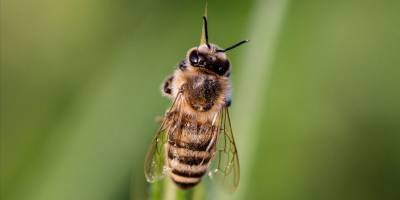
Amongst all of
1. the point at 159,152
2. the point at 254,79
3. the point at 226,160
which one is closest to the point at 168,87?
the point at 159,152

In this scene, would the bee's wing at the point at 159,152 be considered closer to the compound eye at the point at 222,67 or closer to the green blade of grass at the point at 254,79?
the compound eye at the point at 222,67

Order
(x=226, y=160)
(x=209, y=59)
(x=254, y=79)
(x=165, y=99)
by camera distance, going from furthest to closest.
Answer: (x=165, y=99) < (x=254, y=79) < (x=226, y=160) < (x=209, y=59)

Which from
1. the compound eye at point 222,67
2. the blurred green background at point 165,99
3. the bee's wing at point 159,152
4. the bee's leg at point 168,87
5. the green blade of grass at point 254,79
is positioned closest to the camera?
the bee's wing at point 159,152

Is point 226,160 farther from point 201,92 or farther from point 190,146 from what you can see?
point 201,92

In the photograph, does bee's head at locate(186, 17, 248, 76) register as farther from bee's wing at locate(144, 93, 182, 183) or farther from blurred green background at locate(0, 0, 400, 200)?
blurred green background at locate(0, 0, 400, 200)

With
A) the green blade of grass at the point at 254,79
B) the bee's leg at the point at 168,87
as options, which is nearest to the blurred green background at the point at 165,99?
the green blade of grass at the point at 254,79

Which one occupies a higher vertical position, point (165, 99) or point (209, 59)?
point (209, 59)

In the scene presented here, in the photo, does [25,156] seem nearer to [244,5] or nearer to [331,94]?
[244,5]
